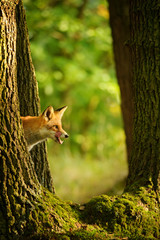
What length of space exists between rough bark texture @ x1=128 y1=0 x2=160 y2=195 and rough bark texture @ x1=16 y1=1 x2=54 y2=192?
4.02ft

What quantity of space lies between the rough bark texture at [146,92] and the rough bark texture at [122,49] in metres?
2.62

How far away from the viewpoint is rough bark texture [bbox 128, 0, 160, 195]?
4.25 metres

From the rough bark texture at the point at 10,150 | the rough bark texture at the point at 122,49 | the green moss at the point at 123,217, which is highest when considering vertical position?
the rough bark texture at the point at 122,49

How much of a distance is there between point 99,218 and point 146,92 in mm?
1734

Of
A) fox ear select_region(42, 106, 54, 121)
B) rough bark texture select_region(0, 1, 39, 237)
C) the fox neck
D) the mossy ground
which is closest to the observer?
rough bark texture select_region(0, 1, 39, 237)

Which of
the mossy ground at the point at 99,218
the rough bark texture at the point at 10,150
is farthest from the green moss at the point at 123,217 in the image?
the rough bark texture at the point at 10,150

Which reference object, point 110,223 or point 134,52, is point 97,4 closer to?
point 134,52

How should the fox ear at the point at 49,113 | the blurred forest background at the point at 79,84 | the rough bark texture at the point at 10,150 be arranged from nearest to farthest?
1. the rough bark texture at the point at 10,150
2. the fox ear at the point at 49,113
3. the blurred forest background at the point at 79,84

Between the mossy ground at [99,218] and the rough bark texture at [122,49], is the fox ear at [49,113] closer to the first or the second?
the mossy ground at [99,218]

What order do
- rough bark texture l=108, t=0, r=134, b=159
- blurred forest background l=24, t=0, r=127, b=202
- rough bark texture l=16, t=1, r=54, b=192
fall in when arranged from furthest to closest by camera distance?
blurred forest background l=24, t=0, r=127, b=202 < rough bark texture l=108, t=0, r=134, b=159 < rough bark texture l=16, t=1, r=54, b=192

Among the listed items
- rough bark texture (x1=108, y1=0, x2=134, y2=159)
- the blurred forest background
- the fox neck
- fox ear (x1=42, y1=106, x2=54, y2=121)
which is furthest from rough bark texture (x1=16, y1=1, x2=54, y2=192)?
the blurred forest background

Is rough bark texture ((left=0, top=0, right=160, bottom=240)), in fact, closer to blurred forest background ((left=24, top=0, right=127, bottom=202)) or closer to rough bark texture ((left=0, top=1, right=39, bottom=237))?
rough bark texture ((left=0, top=1, right=39, bottom=237))

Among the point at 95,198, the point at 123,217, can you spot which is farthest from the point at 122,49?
the point at 123,217

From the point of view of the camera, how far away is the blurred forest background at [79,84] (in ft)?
34.0
